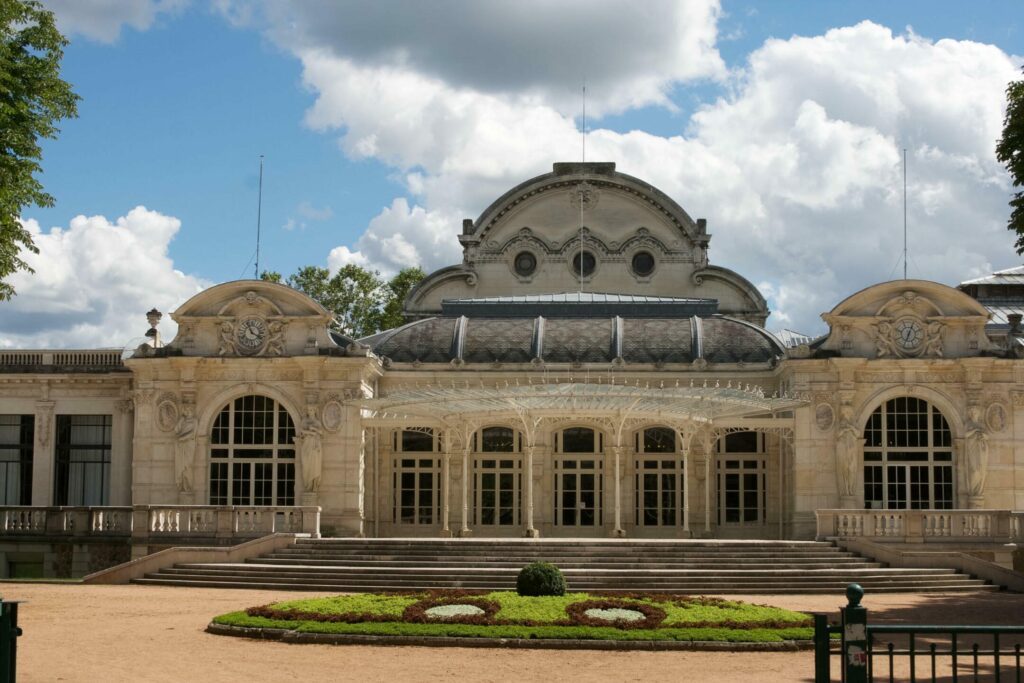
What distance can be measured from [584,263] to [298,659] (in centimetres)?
3497

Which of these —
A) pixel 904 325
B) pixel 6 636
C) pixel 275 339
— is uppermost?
pixel 904 325

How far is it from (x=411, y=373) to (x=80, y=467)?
438 inches

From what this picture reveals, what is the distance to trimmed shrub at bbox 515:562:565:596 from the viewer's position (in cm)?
2269

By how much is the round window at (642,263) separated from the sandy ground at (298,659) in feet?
94.9

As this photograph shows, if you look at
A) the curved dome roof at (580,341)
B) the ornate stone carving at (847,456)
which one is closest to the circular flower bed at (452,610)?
the ornate stone carving at (847,456)

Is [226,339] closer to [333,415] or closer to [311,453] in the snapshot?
[333,415]

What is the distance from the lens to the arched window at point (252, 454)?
39281 mm

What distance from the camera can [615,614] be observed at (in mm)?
20891

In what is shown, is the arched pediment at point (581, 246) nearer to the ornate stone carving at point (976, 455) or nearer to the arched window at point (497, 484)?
the arched window at point (497, 484)

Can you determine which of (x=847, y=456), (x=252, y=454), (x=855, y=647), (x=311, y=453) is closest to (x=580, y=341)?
(x=847, y=456)

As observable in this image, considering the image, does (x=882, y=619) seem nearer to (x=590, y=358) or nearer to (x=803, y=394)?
(x=803, y=394)

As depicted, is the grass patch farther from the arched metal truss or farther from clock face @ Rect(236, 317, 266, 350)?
clock face @ Rect(236, 317, 266, 350)

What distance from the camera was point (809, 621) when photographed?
20312 mm

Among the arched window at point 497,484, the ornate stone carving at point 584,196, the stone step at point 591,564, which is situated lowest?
the stone step at point 591,564
